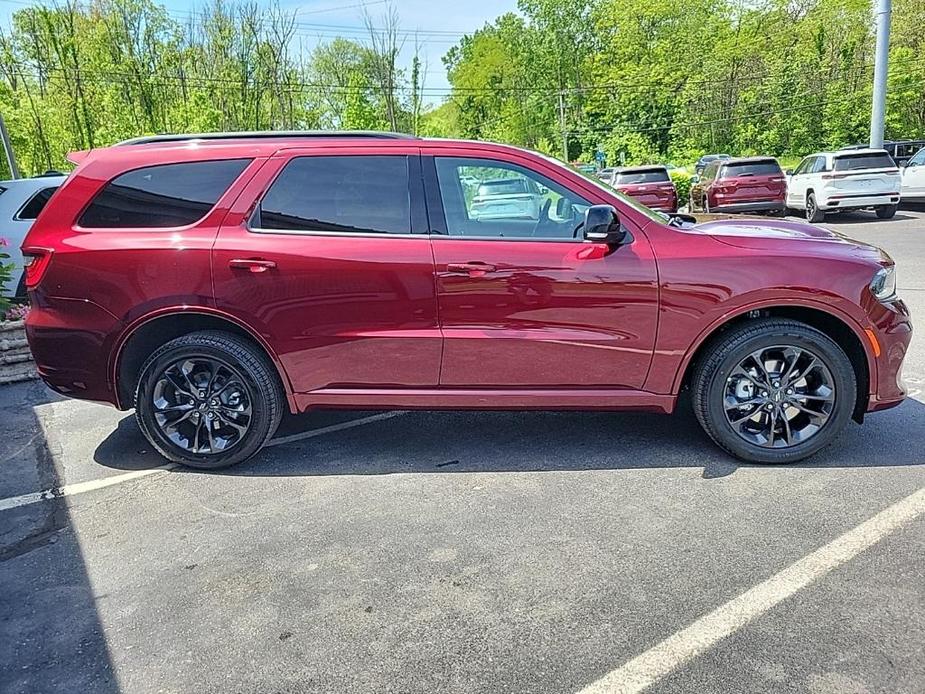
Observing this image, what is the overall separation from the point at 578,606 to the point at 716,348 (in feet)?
5.78

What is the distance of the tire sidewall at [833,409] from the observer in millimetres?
3771

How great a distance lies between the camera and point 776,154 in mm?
43781

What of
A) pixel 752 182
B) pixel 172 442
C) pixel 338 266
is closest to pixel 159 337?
pixel 172 442

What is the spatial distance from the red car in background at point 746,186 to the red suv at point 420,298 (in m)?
15.4

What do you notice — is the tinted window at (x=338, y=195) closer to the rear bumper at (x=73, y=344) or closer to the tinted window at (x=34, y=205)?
the rear bumper at (x=73, y=344)

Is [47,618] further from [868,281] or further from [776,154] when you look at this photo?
[776,154]

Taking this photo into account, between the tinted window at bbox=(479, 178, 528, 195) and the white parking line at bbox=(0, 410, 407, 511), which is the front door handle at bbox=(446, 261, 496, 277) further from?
the white parking line at bbox=(0, 410, 407, 511)

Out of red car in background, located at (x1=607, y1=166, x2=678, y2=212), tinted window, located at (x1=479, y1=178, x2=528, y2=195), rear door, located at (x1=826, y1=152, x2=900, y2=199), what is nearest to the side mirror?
tinted window, located at (x1=479, y1=178, x2=528, y2=195)

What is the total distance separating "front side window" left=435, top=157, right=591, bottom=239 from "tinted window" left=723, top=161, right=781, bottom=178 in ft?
52.7

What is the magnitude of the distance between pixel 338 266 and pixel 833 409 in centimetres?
278

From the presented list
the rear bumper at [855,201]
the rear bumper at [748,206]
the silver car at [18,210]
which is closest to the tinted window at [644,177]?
the rear bumper at [748,206]

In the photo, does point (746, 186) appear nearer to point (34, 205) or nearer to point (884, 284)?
point (884, 284)

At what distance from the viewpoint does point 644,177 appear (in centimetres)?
1945

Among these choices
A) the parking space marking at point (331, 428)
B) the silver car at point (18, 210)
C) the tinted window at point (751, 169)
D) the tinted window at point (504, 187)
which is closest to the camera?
the tinted window at point (504, 187)
